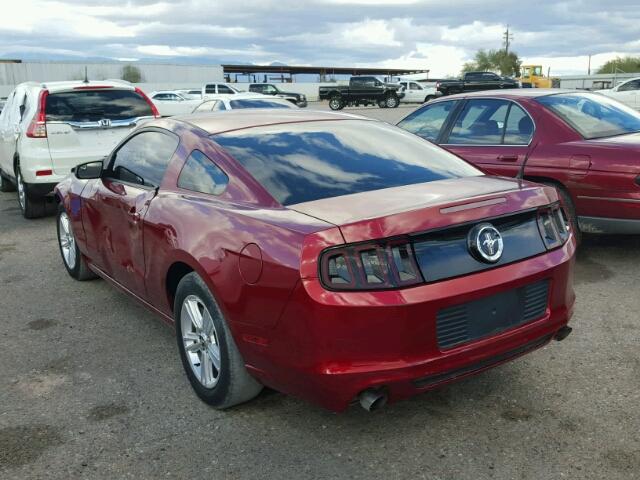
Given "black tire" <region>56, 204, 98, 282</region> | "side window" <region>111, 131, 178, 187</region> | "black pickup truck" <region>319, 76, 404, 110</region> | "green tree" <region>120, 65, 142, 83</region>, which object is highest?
"green tree" <region>120, 65, 142, 83</region>

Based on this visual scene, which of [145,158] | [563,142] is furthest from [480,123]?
[145,158]

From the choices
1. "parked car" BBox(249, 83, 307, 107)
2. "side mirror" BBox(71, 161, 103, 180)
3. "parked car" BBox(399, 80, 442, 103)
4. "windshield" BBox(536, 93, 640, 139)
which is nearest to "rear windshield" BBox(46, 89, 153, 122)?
"side mirror" BBox(71, 161, 103, 180)

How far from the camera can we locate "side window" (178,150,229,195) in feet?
11.2

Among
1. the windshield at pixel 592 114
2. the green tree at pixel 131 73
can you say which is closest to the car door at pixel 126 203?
the windshield at pixel 592 114

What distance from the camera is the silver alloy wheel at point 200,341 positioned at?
336 cm

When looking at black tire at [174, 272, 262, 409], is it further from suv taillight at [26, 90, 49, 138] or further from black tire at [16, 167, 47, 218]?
black tire at [16, 167, 47, 218]

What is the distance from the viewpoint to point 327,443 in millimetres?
3064

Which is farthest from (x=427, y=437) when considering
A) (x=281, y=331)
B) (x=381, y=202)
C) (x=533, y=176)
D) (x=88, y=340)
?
(x=533, y=176)

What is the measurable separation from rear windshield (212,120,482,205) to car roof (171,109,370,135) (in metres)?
0.09

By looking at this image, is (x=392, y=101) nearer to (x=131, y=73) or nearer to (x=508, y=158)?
(x=508, y=158)

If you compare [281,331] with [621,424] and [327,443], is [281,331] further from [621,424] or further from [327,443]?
[621,424]

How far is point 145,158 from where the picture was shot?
4.29 metres

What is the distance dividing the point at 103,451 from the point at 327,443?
1.05 metres

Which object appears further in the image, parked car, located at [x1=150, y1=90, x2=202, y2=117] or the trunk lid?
parked car, located at [x1=150, y1=90, x2=202, y2=117]
